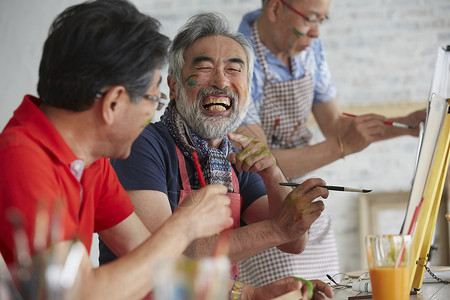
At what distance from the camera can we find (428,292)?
1632 mm

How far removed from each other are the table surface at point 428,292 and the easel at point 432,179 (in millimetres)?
35

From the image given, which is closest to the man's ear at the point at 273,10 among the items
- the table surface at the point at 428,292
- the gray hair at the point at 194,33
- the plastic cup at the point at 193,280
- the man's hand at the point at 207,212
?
the gray hair at the point at 194,33

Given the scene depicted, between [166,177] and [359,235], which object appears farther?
[359,235]

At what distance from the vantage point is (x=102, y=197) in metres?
1.53

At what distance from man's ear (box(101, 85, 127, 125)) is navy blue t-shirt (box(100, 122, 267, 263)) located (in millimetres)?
560

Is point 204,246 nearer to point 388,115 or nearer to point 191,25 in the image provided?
point 191,25

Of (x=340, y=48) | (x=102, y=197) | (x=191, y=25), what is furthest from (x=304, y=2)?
(x=340, y=48)

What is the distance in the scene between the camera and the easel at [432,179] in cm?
153

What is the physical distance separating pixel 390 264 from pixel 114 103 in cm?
68

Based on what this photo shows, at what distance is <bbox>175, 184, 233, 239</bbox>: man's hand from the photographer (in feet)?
4.00

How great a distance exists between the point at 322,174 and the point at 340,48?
94cm

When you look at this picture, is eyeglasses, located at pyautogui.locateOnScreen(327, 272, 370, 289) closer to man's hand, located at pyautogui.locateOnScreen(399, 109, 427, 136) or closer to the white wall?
man's hand, located at pyautogui.locateOnScreen(399, 109, 427, 136)

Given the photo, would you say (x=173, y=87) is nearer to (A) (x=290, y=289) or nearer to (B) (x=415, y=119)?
(A) (x=290, y=289)

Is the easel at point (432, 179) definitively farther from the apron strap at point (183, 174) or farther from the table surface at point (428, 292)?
the apron strap at point (183, 174)
